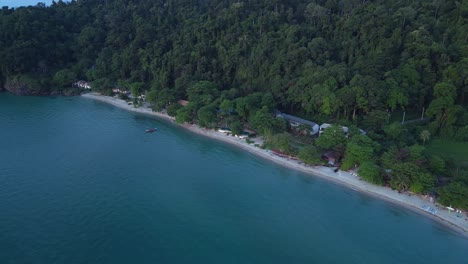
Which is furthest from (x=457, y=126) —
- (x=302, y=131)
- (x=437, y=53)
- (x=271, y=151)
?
(x=271, y=151)

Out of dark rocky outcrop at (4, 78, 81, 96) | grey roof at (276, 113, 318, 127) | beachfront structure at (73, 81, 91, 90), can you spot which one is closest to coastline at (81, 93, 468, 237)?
grey roof at (276, 113, 318, 127)

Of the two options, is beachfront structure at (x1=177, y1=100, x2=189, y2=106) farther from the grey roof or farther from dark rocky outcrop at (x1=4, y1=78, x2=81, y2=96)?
dark rocky outcrop at (x1=4, y1=78, x2=81, y2=96)

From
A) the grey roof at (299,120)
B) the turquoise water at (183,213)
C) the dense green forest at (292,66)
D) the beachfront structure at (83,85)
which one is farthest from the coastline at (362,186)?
the beachfront structure at (83,85)

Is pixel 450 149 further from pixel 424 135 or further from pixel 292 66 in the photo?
pixel 292 66

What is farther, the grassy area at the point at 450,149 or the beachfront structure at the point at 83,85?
the beachfront structure at the point at 83,85

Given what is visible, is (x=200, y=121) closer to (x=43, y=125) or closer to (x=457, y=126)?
(x=43, y=125)

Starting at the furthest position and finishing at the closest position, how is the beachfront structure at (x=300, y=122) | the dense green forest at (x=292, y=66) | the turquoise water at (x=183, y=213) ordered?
the beachfront structure at (x=300, y=122) < the dense green forest at (x=292, y=66) < the turquoise water at (x=183, y=213)

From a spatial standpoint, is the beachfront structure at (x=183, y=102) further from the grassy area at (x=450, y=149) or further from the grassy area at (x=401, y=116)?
the grassy area at (x=450, y=149)

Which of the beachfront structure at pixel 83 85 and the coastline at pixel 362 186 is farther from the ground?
the beachfront structure at pixel 83 85
